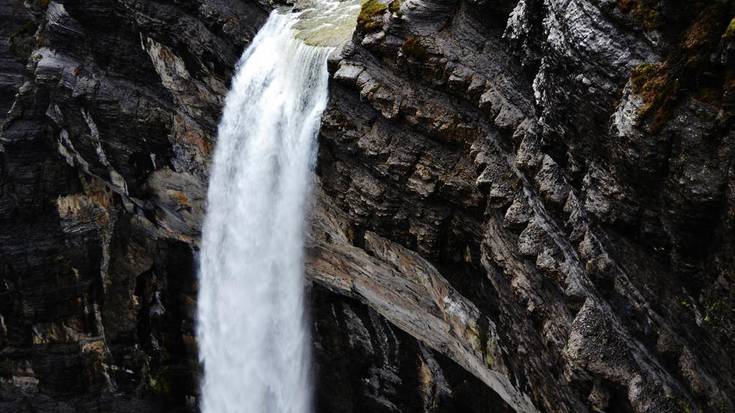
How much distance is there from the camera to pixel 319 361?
24.5m

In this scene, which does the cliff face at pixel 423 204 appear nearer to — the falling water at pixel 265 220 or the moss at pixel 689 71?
the moss at pixel 689 71

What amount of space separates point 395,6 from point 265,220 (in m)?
9.68

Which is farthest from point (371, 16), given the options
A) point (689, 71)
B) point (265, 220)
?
point (689, 71)

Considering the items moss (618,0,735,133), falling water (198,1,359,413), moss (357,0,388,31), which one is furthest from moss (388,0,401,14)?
moss (618,0,735,133)

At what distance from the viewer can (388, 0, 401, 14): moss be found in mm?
15525

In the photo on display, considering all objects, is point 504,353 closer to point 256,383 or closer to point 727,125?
point 727,125

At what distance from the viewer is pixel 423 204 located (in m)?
16.3

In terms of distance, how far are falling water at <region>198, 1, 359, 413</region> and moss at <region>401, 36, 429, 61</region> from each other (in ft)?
11.4

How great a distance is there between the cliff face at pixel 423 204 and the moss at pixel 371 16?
3.3 inches

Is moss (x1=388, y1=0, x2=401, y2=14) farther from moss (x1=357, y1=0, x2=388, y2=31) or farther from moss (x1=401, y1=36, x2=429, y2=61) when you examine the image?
moss (x1=401, y1=36, x2=429, y2=61)

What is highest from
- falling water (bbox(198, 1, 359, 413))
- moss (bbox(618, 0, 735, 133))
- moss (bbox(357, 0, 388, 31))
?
moss (bbox(357, 0, 388, 31))

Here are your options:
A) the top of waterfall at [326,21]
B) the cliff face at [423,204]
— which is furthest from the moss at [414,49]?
the top of waterfall at [326,21]

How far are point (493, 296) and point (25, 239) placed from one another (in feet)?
83.8

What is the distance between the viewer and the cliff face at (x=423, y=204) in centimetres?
883
